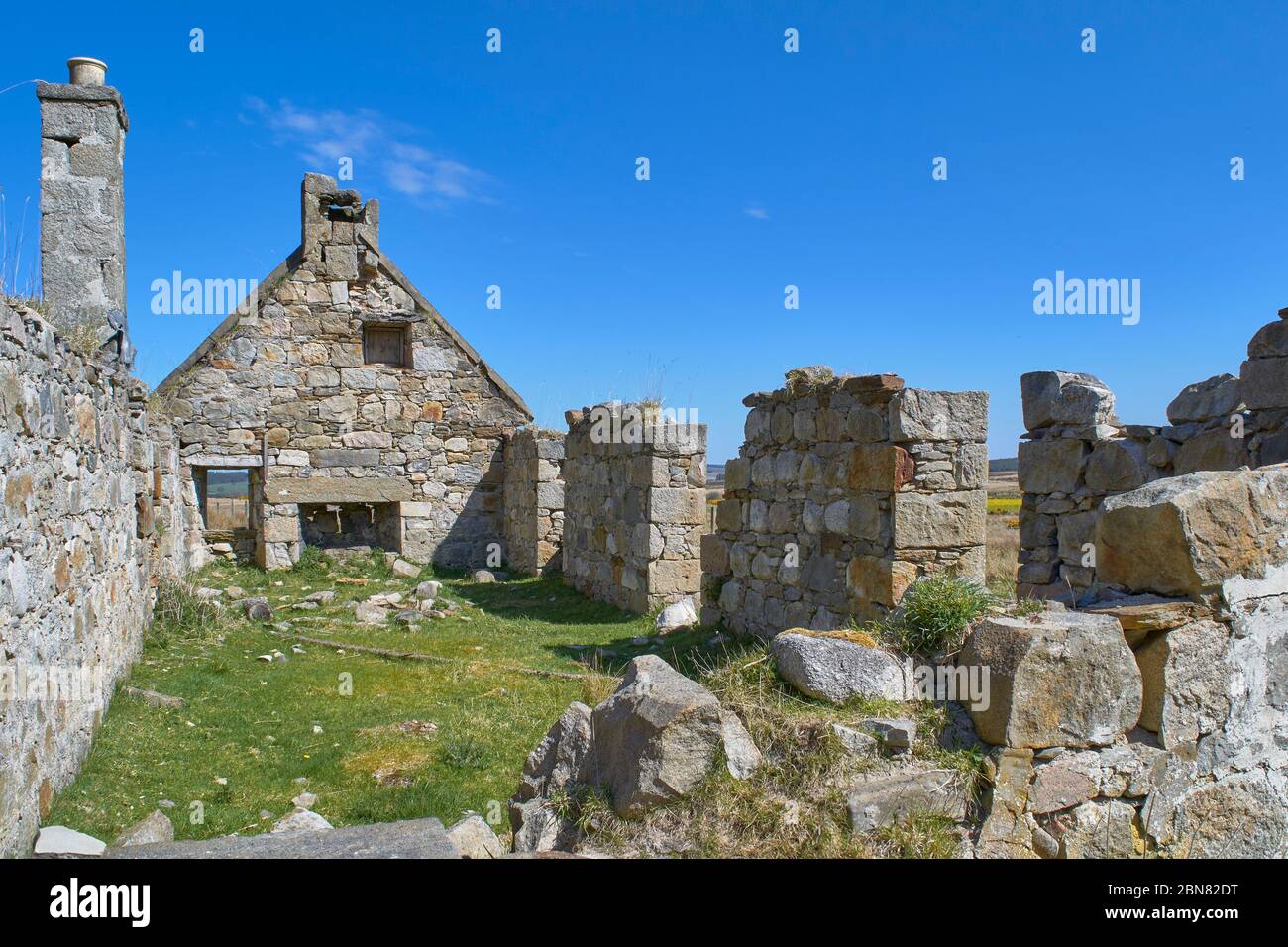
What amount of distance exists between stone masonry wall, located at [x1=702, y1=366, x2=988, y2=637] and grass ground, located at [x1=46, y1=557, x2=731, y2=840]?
130 cm

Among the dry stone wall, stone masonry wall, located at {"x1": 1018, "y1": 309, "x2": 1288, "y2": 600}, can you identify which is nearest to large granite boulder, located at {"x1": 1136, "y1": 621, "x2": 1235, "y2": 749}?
the dry stone wall

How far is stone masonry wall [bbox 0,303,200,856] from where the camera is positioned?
3.90 meters

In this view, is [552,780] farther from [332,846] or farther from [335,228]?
[335,228]

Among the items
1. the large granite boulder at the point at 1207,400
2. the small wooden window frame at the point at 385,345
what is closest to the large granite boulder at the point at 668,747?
the large granite boulder at the point at 1207,400

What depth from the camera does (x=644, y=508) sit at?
1082 cm

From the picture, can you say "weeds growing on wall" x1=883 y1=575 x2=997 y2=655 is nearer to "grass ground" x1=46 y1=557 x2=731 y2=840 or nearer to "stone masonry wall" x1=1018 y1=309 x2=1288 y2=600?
"grass ground" x1=46 y1=557 x2=731 y2=840

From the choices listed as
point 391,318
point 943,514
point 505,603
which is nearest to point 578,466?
point 505,603

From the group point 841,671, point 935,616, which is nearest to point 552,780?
point 841,671

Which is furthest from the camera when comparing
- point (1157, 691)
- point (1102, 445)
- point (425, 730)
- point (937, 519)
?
point (1102, 445)

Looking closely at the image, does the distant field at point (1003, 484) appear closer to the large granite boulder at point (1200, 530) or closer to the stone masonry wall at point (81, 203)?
the stone masonry wall at point (81, 203)

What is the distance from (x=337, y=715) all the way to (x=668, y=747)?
418 centimetres
